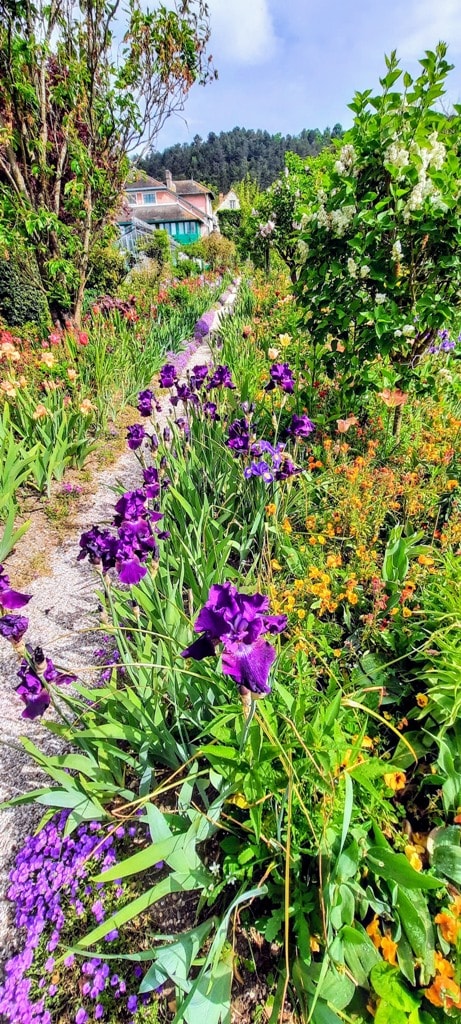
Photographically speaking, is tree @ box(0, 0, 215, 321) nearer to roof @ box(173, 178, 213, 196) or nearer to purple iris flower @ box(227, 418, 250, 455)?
purple iris flower @ box(227, 418, 250, 455)

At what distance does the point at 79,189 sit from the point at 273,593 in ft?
18.9

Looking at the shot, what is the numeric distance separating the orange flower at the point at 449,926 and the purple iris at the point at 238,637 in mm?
814

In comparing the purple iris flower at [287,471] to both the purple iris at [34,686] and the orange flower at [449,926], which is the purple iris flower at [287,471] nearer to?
the purple iris at [34,686]

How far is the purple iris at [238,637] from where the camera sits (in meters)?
0.95

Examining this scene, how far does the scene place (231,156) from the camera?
342 feet

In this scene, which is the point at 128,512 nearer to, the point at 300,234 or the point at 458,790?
the point at 458,790

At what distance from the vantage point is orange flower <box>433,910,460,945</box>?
1107mm

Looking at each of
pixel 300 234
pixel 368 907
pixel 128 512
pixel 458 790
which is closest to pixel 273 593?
pixel 128 512

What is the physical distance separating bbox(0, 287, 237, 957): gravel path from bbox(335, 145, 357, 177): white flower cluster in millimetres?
2788

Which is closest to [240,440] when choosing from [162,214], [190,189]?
[162,214]

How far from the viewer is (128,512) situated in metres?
Answer: 1.61

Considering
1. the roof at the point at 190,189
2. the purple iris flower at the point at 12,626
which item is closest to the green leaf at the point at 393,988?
the purple iris flower at the point at 12,626

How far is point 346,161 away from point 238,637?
10.1ft

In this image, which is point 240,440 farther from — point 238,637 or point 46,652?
point 238,637
